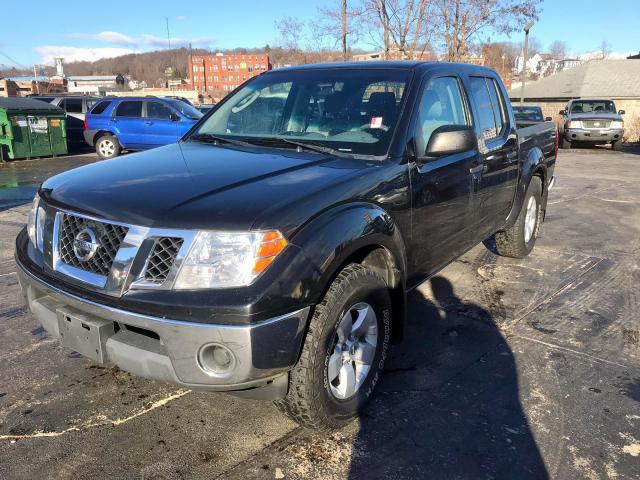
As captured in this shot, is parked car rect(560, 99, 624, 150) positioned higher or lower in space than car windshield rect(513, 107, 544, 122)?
lower

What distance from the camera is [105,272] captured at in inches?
92.0

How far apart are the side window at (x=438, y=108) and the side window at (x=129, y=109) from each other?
41.0ft

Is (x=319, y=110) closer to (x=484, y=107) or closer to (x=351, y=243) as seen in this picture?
(x=351, y=243)

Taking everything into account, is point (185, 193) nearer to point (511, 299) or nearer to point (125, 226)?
point (125, 226)

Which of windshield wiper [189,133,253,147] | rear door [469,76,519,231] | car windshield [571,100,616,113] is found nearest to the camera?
windshield wiper [189,133,253,147]

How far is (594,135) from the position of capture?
20344 millimetres

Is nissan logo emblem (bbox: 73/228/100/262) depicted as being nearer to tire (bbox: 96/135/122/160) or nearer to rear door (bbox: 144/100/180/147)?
rear door (bbox: 144/100/180/147)

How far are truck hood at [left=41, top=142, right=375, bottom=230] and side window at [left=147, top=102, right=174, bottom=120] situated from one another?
11977mm

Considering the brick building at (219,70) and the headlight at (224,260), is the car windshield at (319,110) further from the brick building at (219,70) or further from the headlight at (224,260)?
the brick building at (219,70)

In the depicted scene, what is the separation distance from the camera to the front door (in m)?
3.26

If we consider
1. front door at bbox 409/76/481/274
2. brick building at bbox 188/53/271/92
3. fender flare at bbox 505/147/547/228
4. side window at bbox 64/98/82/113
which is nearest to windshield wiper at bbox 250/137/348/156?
front door at bbox 409/76/481/274

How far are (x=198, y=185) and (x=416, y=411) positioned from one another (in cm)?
168

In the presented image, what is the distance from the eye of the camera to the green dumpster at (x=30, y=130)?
14.6 metres

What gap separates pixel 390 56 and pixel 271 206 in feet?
55.7
